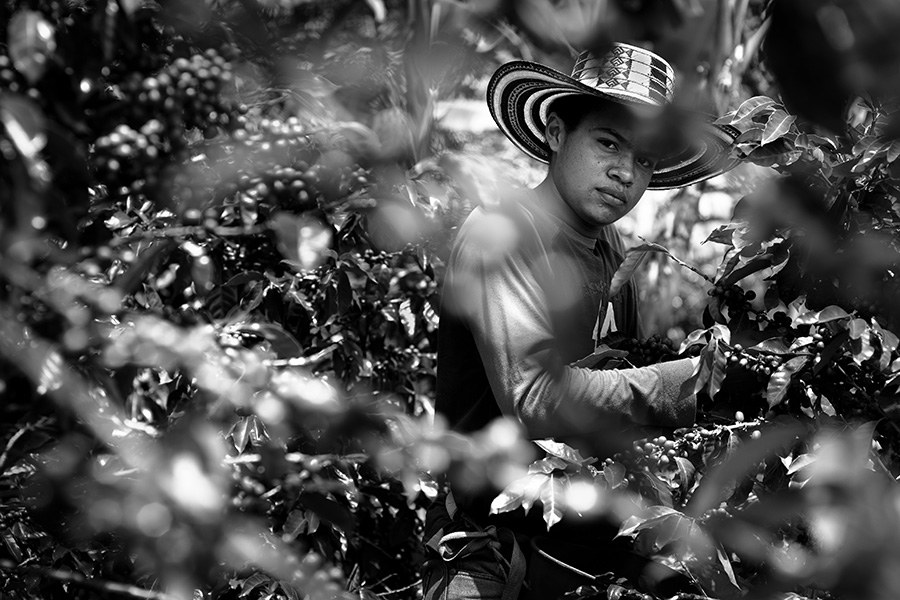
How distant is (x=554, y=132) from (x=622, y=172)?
0.79ft

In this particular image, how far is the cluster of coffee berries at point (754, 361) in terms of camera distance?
6.22 ft

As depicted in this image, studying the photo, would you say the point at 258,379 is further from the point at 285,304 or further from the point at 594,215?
the point at 285,304

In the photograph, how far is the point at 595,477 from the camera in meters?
1.84

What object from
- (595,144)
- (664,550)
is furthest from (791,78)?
(595,144)

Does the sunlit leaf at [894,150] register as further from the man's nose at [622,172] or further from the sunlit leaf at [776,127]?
the man's nose at [622,172]

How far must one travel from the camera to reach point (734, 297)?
2031 millimetres

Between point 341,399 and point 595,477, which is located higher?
point 341,399

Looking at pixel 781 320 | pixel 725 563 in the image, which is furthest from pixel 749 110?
pixel 725 563

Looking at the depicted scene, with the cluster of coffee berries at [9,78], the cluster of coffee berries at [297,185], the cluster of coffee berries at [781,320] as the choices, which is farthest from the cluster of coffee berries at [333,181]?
the cluster of coffee berries at [781,320]

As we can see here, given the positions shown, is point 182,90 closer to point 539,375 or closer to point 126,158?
point 126,158

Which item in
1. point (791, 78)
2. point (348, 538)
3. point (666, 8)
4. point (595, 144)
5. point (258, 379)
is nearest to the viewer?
point (791, 78)

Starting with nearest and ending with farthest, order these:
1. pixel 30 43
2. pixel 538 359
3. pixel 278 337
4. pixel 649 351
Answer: pixel 30 43 → pixel 278 337 → pixel 538 359 → pixel 649 351

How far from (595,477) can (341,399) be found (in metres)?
0.79

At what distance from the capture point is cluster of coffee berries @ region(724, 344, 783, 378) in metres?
1.90
